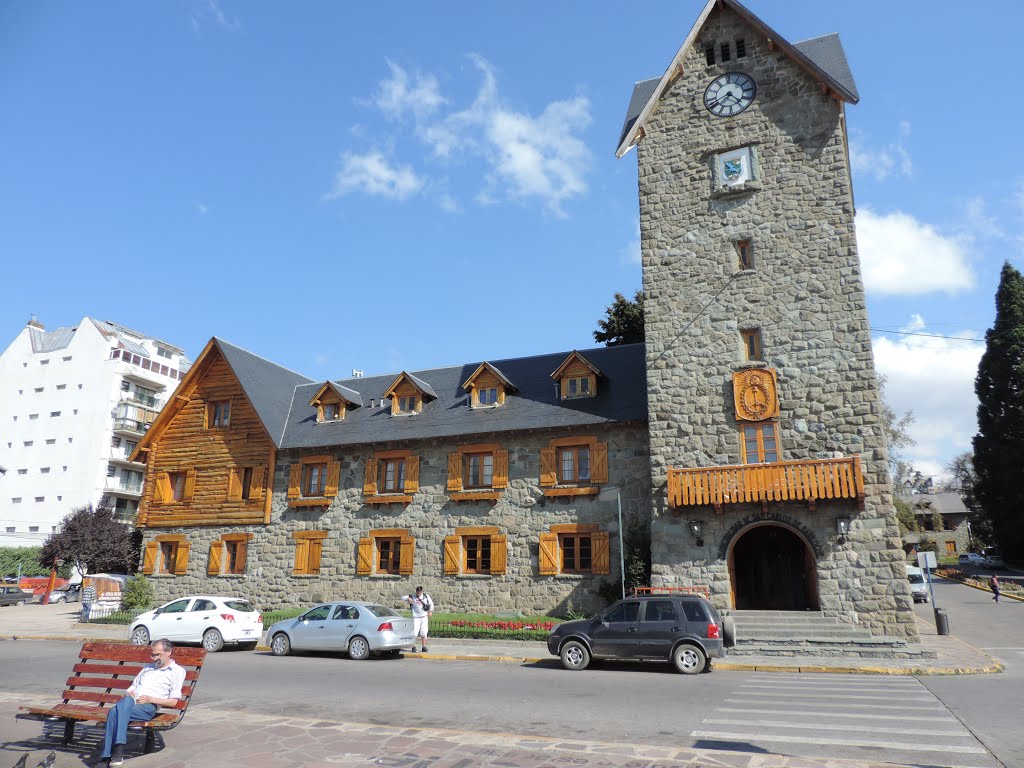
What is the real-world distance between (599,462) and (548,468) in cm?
190

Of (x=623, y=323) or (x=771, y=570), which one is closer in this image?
(x=771, y=570)

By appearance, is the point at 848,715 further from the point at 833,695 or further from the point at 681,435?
the point at 681,435

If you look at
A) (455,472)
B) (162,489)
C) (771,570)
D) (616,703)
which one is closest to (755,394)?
(771,570)

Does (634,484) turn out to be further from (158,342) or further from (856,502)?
(158,342)

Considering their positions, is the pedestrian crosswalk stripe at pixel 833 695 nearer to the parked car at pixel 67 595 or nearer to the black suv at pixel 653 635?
the black suv at pixel 653 635

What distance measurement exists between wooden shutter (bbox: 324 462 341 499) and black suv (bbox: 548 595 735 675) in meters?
14.3

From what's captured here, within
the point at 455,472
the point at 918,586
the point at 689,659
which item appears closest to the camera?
the point at 689,659

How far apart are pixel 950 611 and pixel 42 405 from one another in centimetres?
6586

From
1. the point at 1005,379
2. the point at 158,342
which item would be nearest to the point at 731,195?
the point at 1005,379

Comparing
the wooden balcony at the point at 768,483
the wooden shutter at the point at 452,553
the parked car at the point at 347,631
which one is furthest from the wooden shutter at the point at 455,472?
the wooden balcony at the point at 768,483

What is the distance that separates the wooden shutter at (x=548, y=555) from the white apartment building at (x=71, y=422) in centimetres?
4378

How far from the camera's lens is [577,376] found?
85.1ft

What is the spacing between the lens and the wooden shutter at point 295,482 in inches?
1113

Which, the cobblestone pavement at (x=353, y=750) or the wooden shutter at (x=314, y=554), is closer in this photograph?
the cobblestone pavement at (x=353, y=750)
